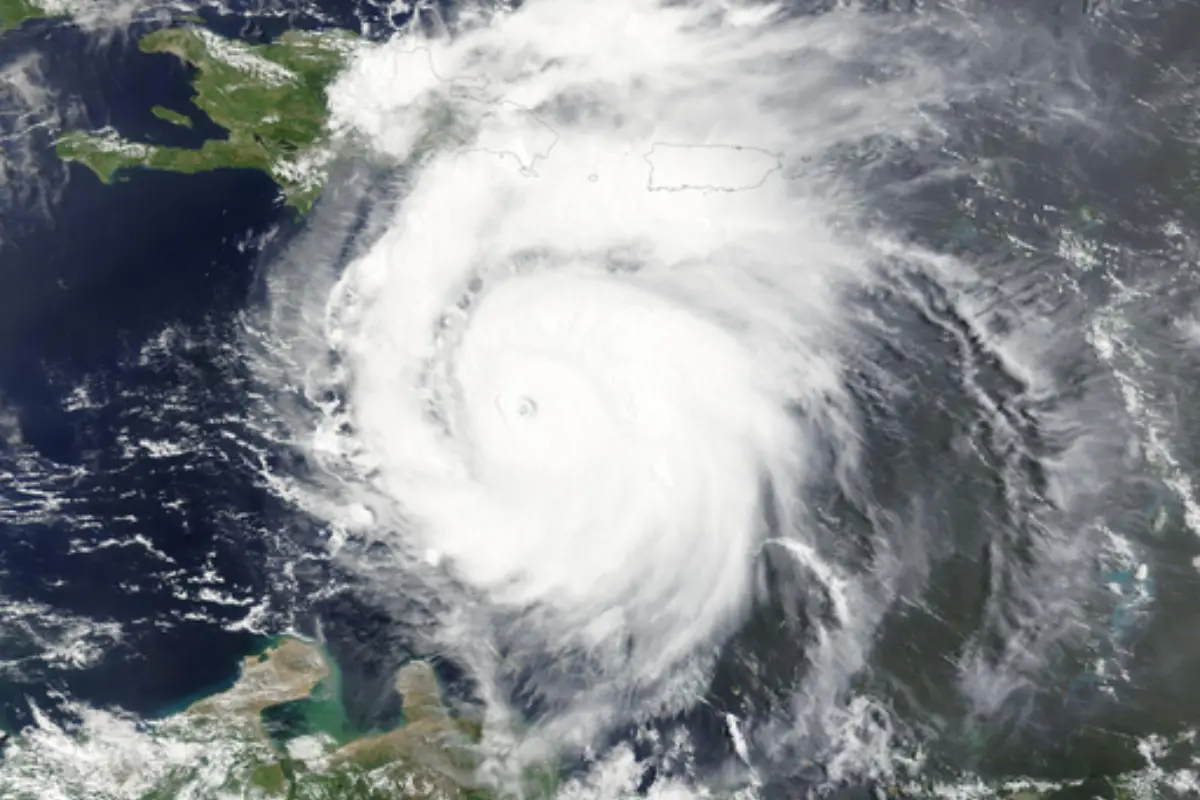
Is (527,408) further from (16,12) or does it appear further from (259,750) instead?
(16,12)

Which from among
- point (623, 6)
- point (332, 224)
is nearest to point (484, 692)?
point (332, 224)

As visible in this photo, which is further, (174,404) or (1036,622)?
(174,404)

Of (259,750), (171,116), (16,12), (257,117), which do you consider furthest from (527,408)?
(16,12)

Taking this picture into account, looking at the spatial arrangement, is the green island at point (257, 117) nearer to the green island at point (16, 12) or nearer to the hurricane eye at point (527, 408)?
the green island at point (16, 12)

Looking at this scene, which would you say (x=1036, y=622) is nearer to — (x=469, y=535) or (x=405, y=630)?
(x=469, y=535)

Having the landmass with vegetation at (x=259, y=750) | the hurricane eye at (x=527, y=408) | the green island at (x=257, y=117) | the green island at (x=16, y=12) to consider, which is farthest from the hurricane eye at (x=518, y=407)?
the green island at (x=16, y=12)

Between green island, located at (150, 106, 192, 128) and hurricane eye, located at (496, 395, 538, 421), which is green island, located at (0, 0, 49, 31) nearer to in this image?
green island, located at (150, 106, 192, 128)
